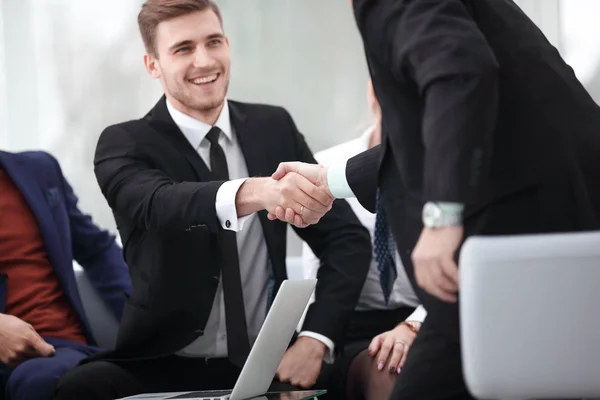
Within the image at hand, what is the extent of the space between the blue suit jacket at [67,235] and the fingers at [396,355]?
2.83 ft

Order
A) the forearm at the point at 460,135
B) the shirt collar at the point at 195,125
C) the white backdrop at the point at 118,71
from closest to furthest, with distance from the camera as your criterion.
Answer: the forearm at the point at 460,135
the shirt collar at the point at 195,125
the white backdrop at the point at 118,71

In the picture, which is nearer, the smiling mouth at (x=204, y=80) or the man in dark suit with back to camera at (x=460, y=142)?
the man in dark suit with back to camera at (x=460, y=142)

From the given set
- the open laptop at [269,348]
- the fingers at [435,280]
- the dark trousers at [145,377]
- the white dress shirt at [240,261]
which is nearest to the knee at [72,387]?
the dark trousers at [145,377]

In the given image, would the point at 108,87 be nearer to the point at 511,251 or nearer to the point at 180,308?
the point at 180,308

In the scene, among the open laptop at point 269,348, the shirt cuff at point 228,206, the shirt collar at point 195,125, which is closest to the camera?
the open laptop at point 269,348

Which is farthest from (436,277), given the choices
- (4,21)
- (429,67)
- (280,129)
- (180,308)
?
(4,21)

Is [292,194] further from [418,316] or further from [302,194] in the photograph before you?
[418,316]

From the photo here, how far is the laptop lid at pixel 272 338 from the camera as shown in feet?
6.25

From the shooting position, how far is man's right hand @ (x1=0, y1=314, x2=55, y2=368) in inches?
103

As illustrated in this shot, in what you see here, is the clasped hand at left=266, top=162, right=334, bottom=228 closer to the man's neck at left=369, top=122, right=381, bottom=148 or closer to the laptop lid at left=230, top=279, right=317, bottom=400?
the laptop lid at left=230, top=279, right=317, bottom=400

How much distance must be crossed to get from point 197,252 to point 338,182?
2.38 feet

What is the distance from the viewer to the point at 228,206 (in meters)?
2.28

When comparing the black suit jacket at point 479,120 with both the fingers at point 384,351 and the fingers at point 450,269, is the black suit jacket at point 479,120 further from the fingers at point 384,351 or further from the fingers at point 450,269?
the fingers at point 384,351

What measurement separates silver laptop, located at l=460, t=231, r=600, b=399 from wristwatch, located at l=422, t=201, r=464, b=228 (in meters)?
0.16
